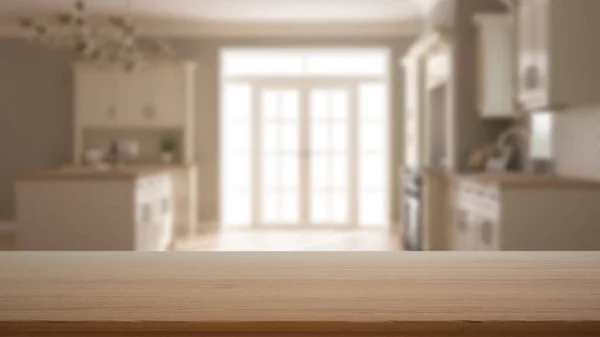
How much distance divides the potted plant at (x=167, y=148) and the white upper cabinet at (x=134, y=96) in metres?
0.22

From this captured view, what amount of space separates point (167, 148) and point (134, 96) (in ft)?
2.35

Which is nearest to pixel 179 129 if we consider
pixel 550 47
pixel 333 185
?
pixel 333 185

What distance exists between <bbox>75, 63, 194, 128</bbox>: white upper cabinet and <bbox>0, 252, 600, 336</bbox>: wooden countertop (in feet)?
23.3

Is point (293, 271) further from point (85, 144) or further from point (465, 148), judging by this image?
point (85, 144)

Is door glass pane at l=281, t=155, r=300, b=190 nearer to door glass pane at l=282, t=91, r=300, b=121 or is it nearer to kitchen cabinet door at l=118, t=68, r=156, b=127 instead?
door glass pane at l=282, t=91, r=300, b=121

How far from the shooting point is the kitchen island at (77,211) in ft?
16.5

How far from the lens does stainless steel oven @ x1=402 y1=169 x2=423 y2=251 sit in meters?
6.41

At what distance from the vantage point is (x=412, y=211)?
6.72 meters

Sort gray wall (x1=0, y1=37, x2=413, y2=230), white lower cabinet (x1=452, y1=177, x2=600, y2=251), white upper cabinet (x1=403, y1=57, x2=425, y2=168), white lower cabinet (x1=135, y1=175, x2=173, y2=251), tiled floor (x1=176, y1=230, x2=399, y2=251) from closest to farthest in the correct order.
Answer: white lower cabinet (x1=452, y1=177, x2=600, y2=251)
white lower cabinet (x1=135, y1=175, x2=173, y2=251)
white upper cabinet (x1=403, y1=57, x2=425, y2=168)
tiled floor (x1=176, y1=230, x2=399, y2=251)
gray wall (x1=0, y1=37, x2=413, y2=230)

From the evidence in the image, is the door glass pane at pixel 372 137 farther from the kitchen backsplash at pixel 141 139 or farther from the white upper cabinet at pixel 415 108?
the kitchen backsplash at pixel 141 139

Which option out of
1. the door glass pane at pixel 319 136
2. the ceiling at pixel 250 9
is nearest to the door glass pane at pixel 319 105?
the door glass pane at pixel 319 136

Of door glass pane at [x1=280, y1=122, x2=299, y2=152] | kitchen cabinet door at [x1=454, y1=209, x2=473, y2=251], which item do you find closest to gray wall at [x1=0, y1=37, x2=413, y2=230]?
door glass pane at [x1=280, y1=122, x2=299, y2=152]

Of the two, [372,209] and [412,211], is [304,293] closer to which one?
[412,211]

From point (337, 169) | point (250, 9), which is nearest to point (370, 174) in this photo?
point (337, 169)
